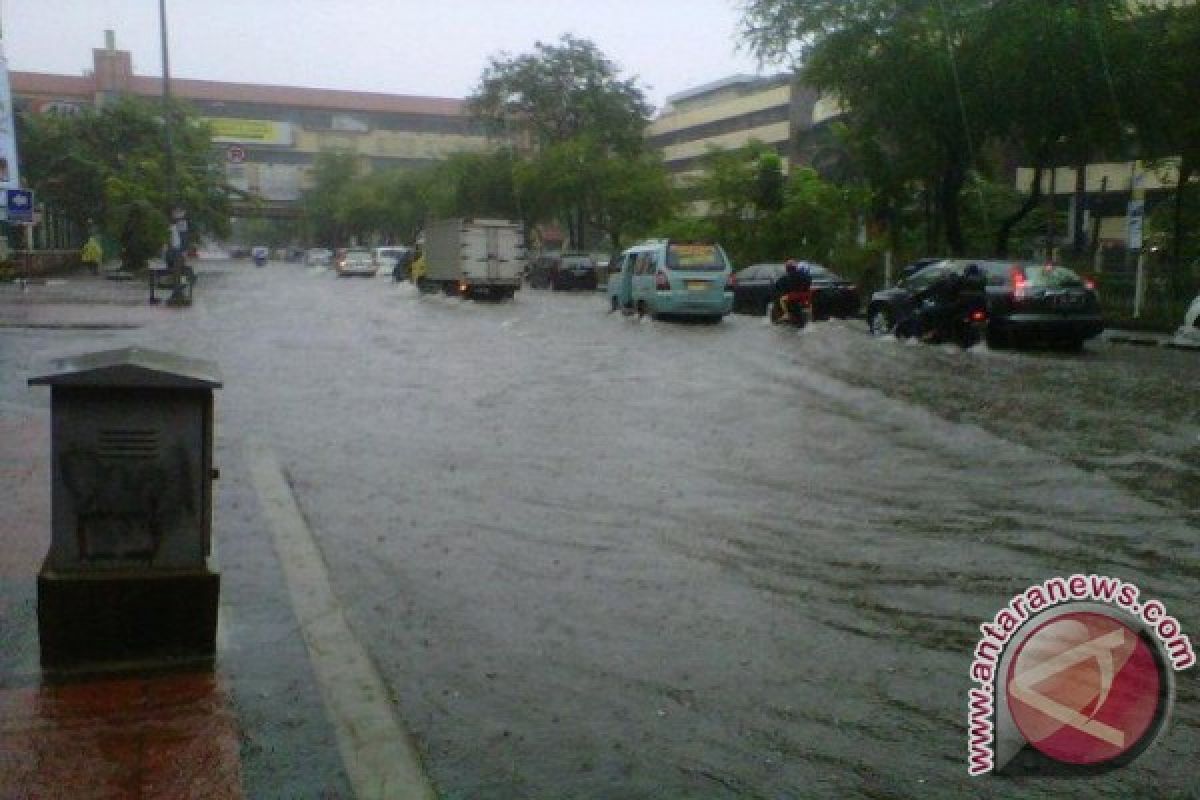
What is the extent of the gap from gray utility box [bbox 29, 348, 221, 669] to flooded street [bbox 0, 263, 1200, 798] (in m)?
0.69

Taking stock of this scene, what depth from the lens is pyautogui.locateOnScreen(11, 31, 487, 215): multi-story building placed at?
392 feet

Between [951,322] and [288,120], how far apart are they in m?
118

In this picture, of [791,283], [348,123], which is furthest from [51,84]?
[791,283]

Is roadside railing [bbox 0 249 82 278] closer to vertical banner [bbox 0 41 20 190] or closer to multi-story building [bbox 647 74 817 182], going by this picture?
vertical banner [bbox 0 41 20 190]

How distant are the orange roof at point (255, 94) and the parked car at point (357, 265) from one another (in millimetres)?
51157

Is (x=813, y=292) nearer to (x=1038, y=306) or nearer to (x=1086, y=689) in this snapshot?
(x=1038, y=306)

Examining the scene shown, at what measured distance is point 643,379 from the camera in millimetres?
16406

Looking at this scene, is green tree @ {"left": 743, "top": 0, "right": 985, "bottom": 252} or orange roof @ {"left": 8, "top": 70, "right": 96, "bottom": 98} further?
orange roof @ {"left": 8, "top": 70, "right": 96, "bottom": 98}

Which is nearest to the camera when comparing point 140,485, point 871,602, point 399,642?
point 140,485

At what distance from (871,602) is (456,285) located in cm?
3565

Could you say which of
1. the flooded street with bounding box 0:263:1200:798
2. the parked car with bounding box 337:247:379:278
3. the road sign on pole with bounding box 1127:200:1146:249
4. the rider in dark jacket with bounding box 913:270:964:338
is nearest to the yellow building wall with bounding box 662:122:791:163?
the parked car with bounding box 337:247:379:278

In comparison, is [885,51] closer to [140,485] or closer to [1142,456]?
[1142,456]

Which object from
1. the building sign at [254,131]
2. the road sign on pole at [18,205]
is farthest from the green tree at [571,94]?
the building sign at [254,131]

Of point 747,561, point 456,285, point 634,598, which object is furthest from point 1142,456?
point 456,285
